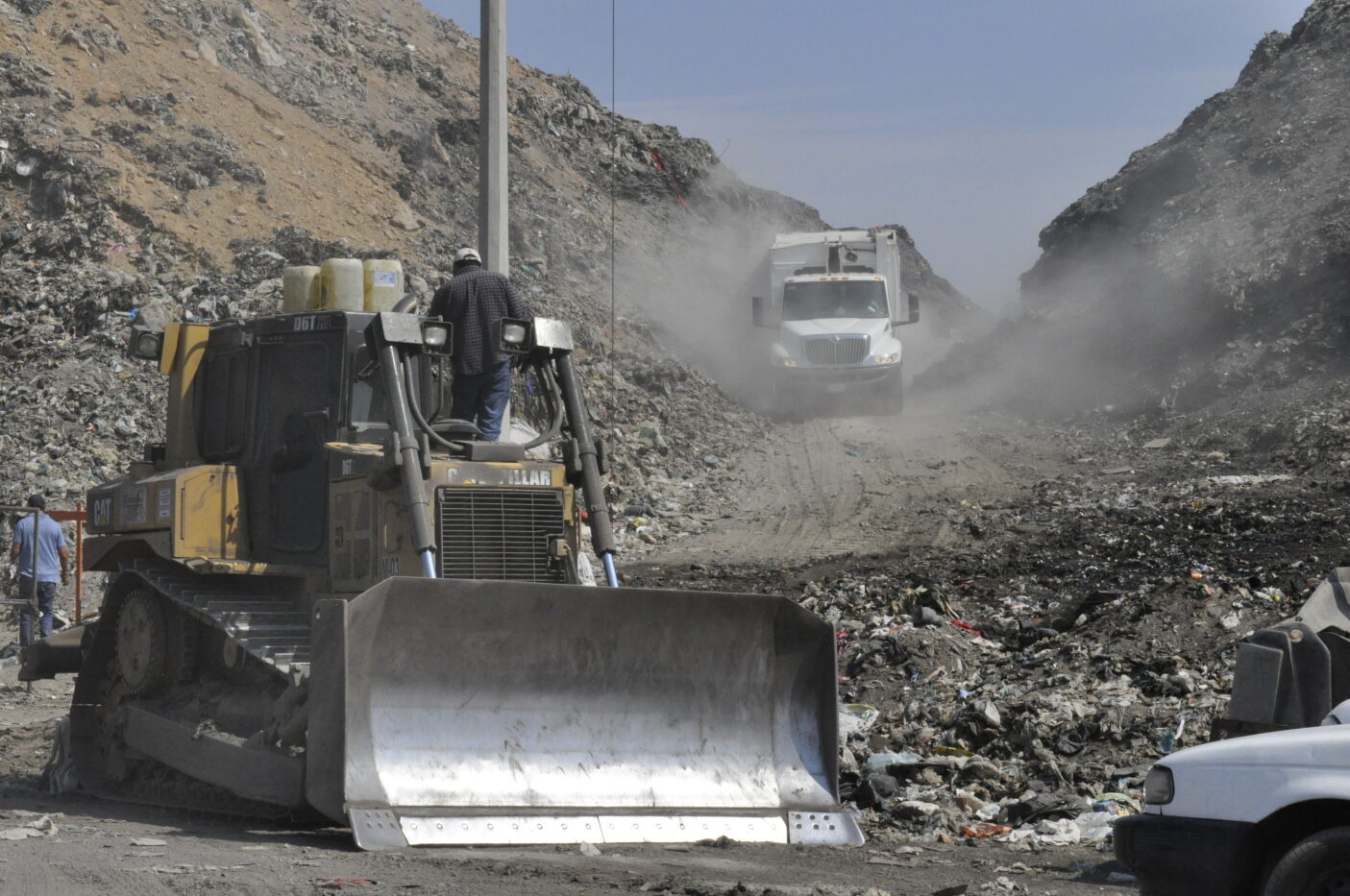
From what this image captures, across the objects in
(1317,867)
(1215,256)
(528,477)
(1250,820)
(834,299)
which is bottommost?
A: (1317,867)

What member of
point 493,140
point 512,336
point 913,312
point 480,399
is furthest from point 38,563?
point 913,312

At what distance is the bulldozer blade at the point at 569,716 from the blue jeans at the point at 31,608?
27.0ft

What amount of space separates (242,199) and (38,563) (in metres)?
13.3

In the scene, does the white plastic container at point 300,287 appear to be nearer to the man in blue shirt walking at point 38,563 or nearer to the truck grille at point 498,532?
the truck grille at point 498,532

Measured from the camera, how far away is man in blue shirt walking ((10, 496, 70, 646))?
44.6 feet

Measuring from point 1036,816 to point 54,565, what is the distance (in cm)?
963

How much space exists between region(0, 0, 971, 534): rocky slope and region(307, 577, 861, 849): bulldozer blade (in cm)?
1173

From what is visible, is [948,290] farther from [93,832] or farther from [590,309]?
[93,832]

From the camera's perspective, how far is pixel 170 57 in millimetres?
28594

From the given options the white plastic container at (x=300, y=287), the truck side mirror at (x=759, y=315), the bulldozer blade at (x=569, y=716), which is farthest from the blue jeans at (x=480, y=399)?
the truck side mirror at (x=759, y=315)

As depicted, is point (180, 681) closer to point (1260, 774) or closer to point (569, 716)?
point (569, 716)

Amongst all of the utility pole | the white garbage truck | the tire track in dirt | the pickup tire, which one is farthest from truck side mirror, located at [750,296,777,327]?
the pickup tire

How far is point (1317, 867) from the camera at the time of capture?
4.60 meters

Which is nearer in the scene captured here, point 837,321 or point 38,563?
point 38,563
